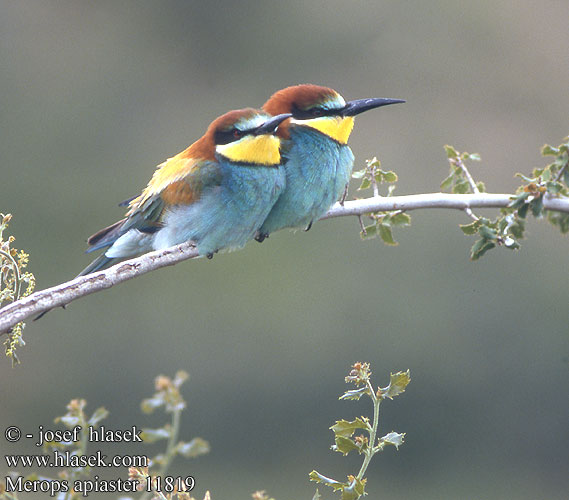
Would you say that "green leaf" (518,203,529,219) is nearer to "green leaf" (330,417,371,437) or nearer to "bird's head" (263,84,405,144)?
"bird's head" (263,84,405,144)

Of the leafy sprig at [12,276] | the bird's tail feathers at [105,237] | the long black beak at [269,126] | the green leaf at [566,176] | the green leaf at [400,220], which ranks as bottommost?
the leafy sprig at [12,276]

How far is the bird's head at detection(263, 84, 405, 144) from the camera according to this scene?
7.72ft

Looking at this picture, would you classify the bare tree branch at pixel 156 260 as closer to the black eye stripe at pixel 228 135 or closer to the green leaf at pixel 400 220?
the green leaf at pixel 400 220

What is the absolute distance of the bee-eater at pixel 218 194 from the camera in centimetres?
221

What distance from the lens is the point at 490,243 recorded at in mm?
1809

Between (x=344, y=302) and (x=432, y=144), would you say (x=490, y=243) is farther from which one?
(x=432, y=144)

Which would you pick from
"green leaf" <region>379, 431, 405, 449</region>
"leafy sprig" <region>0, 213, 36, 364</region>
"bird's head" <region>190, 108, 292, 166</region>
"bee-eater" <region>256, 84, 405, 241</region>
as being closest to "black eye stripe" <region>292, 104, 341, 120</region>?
"bee-eater" <region>256, 84, 405, 241</region>

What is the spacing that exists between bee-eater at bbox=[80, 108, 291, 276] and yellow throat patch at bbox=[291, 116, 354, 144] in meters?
0.13

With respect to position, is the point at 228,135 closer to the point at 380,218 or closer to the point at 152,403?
the point at 380,218

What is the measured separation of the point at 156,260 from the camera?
182 cm

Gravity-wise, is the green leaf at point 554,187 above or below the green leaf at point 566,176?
below

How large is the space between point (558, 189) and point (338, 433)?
0.83m

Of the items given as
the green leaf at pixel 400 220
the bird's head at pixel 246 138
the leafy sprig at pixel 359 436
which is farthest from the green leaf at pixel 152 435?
the bird's head at pixel 246 138

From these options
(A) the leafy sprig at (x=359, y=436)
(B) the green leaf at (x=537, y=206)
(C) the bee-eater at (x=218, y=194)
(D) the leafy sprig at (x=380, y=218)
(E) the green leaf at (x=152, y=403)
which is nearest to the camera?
(E) the green leaf at (x=152, y=403)
